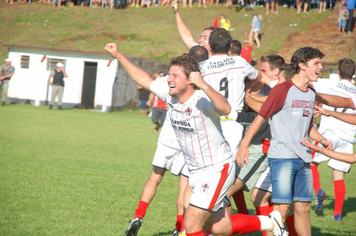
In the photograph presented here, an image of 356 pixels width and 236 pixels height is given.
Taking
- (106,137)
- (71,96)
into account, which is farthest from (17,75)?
(106,137)

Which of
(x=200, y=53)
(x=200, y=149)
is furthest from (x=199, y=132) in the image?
(x=200, y=53)

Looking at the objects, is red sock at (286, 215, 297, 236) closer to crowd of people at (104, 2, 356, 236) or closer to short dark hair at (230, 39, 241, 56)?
crowd of people at (104, 2, 356, 236)

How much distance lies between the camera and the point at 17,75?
28.8 metres

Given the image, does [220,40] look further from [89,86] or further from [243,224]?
[89,86]

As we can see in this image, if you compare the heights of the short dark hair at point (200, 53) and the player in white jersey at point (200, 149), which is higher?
the short dark hair at point (200, 53)

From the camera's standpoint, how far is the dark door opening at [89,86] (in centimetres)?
2788

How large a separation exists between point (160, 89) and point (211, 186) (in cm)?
119

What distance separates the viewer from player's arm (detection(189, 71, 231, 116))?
4.09 meters

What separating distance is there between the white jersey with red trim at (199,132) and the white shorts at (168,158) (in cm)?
150

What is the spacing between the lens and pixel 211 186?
4.50 metres

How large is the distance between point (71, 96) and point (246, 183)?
926 inches

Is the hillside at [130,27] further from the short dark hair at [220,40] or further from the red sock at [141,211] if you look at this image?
the red sock at [141,211]

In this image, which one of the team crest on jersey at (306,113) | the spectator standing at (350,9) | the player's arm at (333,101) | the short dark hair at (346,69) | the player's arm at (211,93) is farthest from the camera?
the spectator standing at (350,9)

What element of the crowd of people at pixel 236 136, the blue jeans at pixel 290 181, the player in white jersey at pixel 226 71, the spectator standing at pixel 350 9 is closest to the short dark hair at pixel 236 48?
the crowd of people at pixel 236 136
